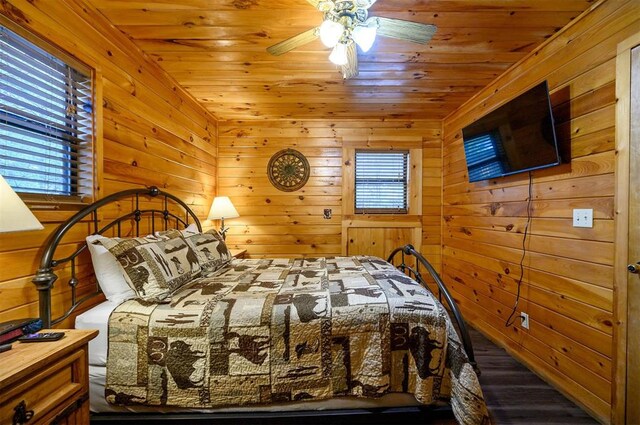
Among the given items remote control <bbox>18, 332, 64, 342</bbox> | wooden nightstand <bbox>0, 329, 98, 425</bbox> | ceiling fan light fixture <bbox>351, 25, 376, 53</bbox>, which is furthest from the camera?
ceiling fan light fixture <bbox>351, 25, 376, 53</bbox>

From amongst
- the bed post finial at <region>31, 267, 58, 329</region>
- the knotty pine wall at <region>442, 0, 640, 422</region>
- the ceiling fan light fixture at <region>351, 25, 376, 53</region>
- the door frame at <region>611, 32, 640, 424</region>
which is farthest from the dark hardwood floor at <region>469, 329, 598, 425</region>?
the bed post finial at <region>31, 267, 58, 329</region>

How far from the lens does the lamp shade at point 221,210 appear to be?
3.29m

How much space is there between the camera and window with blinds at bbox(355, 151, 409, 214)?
152 inches

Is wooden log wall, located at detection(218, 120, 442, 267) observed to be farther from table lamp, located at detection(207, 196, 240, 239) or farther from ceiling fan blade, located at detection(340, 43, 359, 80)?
ceiling fan blade, located at detection(340, 43, 359, 80)

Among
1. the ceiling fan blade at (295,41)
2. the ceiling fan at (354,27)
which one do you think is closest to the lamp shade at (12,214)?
the ceiling fan blade at (295,41)

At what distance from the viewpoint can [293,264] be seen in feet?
8.62

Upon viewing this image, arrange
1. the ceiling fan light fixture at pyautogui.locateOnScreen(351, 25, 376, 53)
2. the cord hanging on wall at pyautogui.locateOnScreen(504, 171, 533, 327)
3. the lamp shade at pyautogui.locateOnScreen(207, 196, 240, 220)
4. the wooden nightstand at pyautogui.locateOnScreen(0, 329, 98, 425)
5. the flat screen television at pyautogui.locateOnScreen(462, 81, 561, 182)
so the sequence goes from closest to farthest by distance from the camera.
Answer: the wooden nightstand at pyautogui.locateOnScreen(0, 329, 98, 425) → the ceiling fan light fixture at pyautogui.locateOnScreen(351, 25, 376, 53) → the flat screen television at pyautogui.locateOnScreen(462, 81, 561, 182) → the cord hanging on wall at pyautogui.locateOnScreen(504, 171, 533, 327) → the lamp shade at pyautogui.locateOnScreen(207, 196, 240, 220)

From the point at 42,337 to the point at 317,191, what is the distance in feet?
10.0

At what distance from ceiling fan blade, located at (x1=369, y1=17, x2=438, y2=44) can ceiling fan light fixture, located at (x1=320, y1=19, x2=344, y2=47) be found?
7.6 inches

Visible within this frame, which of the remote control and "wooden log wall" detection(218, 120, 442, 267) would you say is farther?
"wooden log wall" detection(218, 120, 442, 267)

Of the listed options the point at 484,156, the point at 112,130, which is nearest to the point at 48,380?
the point at 112,130

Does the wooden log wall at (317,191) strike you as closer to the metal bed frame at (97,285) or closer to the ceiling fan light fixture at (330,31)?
the metal bed frame at (97,285)

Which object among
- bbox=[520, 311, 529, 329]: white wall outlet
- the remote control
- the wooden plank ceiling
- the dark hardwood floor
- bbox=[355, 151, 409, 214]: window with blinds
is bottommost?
the dark hardwood floor

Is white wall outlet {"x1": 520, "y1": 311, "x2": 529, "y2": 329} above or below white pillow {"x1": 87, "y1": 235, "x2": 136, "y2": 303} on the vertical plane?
below
